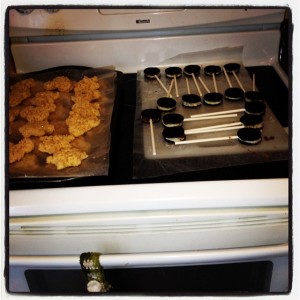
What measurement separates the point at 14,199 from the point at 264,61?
1199mm

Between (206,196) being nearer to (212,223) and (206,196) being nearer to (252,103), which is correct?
(212,223)

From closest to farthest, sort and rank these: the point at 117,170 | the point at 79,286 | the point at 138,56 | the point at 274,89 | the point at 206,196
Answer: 1. the point at 206,196
2. the point at 117,170
3. the point at 79,286
4. the point at 274,89
5. the point at 138,56

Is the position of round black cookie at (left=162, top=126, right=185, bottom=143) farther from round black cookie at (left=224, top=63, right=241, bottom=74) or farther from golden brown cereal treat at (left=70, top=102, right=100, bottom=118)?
round black cookie at (left=224, top=63, right=241, bottom=74)

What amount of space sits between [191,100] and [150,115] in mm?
185

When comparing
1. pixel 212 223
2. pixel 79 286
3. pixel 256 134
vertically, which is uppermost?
pixel 256 134

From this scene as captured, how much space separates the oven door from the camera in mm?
943

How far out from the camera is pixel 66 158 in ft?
3.47

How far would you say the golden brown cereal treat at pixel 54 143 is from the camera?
3.70 feet

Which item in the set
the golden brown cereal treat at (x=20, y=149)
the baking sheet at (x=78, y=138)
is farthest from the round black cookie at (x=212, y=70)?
the golden brown cereal treat at (x=20, y=149)

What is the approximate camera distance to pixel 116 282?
3.58 feet

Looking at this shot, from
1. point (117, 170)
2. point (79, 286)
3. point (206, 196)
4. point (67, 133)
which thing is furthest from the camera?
point (67, 133)

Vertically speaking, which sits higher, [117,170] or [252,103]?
[252,103]

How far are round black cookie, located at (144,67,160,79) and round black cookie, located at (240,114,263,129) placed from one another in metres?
0.45

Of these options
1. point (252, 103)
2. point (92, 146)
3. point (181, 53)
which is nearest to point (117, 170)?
point (92, 146)
